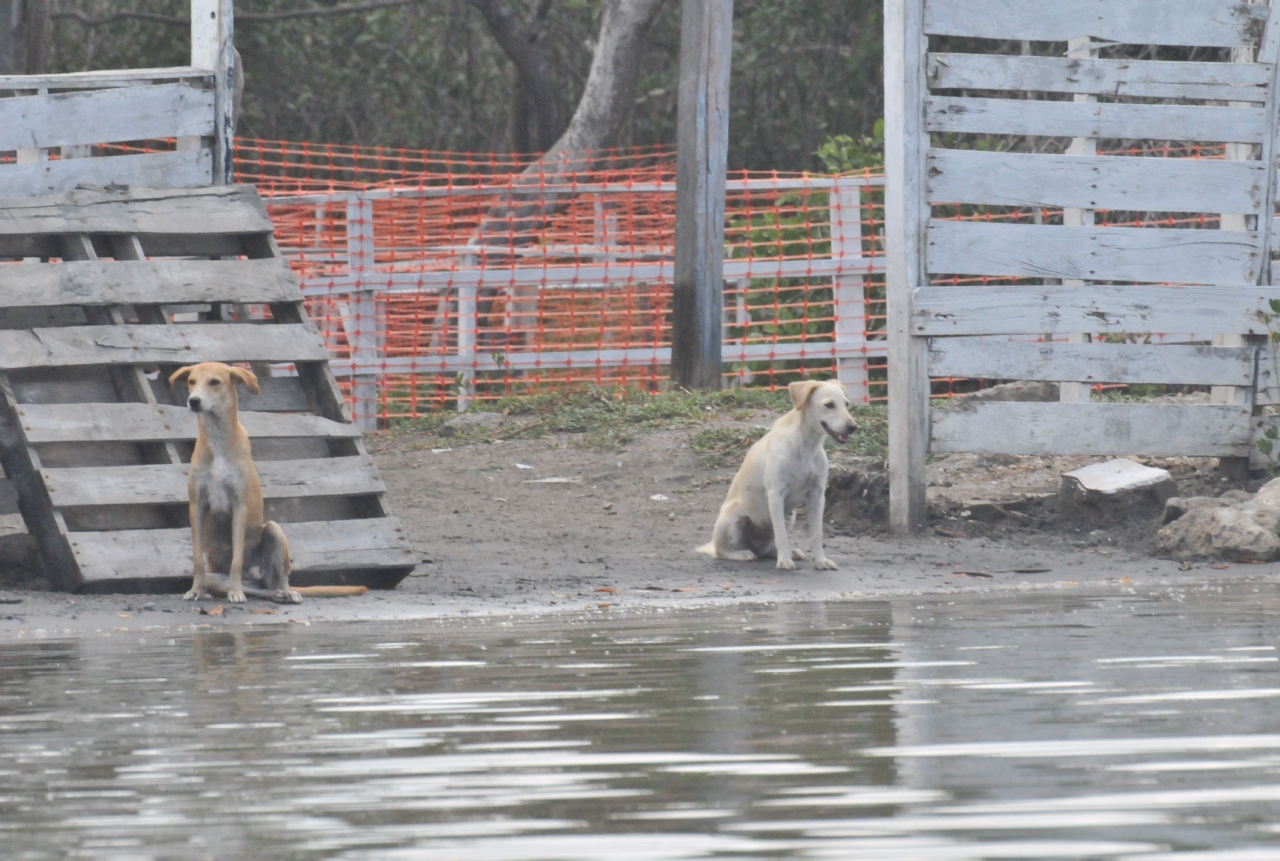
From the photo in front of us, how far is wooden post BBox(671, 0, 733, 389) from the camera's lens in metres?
13.4

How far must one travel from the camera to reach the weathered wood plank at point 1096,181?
1006 centimetres

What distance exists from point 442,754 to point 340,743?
31cm

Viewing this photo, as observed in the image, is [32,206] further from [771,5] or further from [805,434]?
[771,5]

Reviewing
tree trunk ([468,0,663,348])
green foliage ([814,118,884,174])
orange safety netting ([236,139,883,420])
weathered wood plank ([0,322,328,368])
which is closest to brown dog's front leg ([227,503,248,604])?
weathered wood plank ([0,322,328,368])

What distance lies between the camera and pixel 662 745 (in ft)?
12.6

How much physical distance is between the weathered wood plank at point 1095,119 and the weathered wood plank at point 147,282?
3652 millimetres

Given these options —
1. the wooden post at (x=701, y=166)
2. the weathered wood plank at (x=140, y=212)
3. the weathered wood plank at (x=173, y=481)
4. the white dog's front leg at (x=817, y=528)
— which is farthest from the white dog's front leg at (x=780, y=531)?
the wooden post at (x=701, y=166)

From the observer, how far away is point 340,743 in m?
4.02

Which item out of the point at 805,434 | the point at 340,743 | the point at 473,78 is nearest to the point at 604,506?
the point at 805,434

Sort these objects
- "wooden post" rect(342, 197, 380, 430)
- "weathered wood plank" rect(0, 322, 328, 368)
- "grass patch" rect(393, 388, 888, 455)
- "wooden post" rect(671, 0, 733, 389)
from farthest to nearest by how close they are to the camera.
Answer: "wooden post" rect(342, 197, 380, 430)
"wooden post" rect(671, 0, 733, 389)
"grass patch" rect(393, 388, 888, 455)
"weathered wood plank" rect(0, 322, 328, 368)

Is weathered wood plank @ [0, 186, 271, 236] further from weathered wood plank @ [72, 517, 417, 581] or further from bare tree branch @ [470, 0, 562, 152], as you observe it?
bare tree branch @ [470, 0, 562, 152]

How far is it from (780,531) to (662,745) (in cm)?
554

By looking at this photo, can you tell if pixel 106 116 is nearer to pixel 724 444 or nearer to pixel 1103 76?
pixel 724 444

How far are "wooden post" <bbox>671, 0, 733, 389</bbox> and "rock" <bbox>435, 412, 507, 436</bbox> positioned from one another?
59.2 inches
